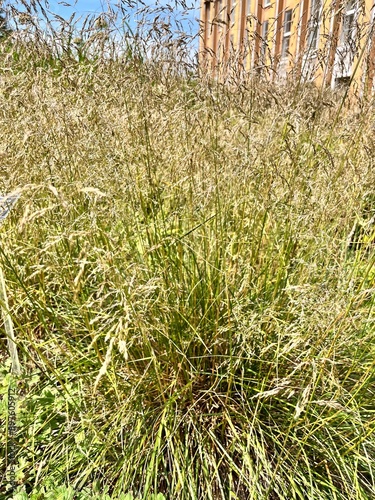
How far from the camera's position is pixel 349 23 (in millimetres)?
1754

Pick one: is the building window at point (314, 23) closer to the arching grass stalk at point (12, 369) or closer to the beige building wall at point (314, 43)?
the beige building wall at point (314, 43)

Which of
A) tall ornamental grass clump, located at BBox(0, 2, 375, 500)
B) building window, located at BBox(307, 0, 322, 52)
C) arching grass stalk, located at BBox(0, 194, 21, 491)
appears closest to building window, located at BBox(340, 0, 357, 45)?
building window, located at BBox(307, 0, 322, 52)

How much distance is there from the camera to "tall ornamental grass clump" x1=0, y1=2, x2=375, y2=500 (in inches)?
49.9

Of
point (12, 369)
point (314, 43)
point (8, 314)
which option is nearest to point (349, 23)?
point (314, 43)

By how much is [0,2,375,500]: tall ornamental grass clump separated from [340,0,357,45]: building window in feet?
0.74

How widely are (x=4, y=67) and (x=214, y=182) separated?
3.44ft

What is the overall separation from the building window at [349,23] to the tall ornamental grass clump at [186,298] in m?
0.23

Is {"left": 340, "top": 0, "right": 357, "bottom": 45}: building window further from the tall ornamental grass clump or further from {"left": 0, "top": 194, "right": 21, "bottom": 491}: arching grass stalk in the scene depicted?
{"left": 0, "top": 194, "right": 21, "bottom": 491}: arching grass stalk

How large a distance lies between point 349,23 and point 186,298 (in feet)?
4.22

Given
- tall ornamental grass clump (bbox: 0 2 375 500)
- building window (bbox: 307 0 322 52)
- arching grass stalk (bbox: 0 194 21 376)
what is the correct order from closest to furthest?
arching grass stalk (bbox: 0 194 21 376), tall ornamental grass clump (bbox: 0 2 375 500), building window (bbox: 307 0 322 52)

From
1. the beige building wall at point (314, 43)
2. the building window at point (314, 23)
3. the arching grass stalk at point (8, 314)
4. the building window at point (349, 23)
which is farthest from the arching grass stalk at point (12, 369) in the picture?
the building window at point (349, 23)

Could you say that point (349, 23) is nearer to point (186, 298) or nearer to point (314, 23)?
point (314, 23)

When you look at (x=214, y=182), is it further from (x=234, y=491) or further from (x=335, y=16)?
(x=234, y=491)

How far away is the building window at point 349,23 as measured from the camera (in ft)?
5.55
